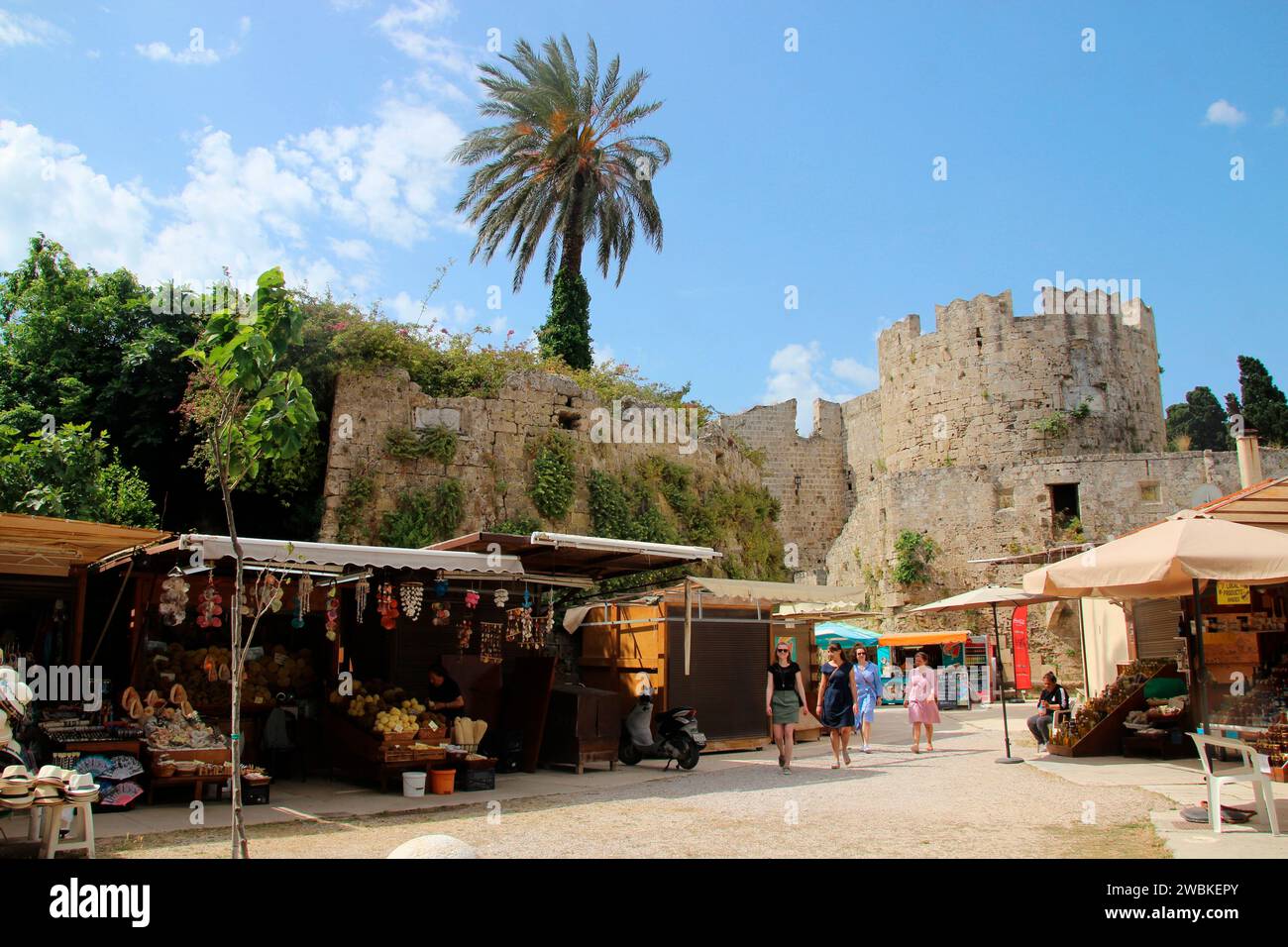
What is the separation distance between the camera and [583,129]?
21062 millimetres

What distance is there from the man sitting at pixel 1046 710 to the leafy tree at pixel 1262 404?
2630cm

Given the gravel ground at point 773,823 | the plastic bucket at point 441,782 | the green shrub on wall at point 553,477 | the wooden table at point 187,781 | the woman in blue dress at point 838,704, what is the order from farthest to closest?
the green shrub on wall at point 553,477
the woman in blue dress at point 838,704
the plastic bucket at point 441,782
the wooden table at point 187,781
the gravel ground at point 773,823

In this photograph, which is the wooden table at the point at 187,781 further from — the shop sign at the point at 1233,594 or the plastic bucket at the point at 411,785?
the shop sign at the point at 1233,594

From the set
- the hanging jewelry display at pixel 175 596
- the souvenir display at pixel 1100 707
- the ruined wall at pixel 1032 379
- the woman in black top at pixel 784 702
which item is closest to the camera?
the hanging jewelry display at pixel 175 596

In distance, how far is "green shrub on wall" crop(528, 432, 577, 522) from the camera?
54.3ft

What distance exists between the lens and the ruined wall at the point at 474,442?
49.1 feet

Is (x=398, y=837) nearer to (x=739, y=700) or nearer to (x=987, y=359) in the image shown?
(x=739, y=700)

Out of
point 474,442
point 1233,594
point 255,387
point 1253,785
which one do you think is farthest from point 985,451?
point 255,387

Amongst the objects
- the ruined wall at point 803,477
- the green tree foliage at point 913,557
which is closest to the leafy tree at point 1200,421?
the ruined wall at point 803,477

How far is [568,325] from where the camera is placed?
20859 mm

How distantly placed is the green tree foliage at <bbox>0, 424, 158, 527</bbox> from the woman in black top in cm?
871

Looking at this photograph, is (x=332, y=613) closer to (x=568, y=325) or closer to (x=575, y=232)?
(x=568, y=325)

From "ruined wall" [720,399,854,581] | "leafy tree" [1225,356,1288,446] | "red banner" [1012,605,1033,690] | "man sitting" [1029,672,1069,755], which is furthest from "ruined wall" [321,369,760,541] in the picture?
"leafy tree" [1225,356,1288,446]
